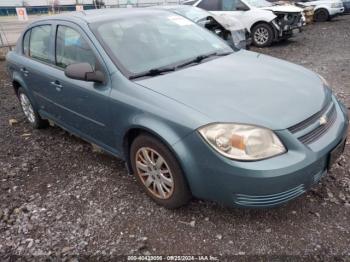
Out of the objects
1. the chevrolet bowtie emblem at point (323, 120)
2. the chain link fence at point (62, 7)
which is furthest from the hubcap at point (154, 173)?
the chain link fence at point (62, 7)

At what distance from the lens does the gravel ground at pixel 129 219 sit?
8.57 ft

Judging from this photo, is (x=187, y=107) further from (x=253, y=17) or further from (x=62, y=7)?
(x=62, y=7)

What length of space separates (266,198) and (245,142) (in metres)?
0.42

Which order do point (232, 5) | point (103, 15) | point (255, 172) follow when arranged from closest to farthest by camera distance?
point (255, 172) < point (103, 15) < point (232, 5)

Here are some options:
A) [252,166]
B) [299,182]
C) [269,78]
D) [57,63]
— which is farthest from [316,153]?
[57,63]

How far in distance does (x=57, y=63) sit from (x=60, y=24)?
422 millimetres

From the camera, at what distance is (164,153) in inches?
106

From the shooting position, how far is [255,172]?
2287 millimetres

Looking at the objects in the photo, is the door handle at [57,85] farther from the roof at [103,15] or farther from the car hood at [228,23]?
the car hood at [228,23]

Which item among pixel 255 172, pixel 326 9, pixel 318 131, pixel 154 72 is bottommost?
pixel 255 172

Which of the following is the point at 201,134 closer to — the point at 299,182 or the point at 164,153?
the point at 164,153

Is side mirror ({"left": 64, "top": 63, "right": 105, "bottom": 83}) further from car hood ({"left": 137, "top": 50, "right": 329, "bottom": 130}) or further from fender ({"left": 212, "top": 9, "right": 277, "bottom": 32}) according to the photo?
fender ({"left": 212, "top": 9, "right": 277, "bottom": 32})

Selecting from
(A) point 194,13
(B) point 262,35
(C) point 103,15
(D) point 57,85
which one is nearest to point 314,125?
(C) point 103,15

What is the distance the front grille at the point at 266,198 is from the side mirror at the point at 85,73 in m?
1.58
